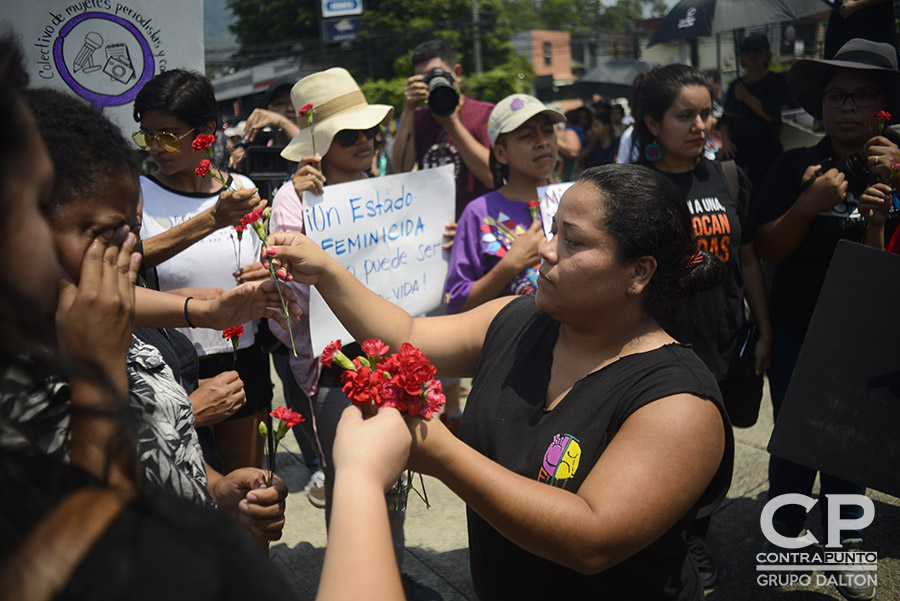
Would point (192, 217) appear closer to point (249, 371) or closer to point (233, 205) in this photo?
point (233, 205)

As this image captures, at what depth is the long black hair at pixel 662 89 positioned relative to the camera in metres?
3.04

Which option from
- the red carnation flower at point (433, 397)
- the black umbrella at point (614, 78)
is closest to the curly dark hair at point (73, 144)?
the red carnation flower at point (433, 397)

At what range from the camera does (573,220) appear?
1829 millimetres

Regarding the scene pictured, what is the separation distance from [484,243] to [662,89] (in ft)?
3.51

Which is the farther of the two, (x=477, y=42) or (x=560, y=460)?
(x=477, y=42)

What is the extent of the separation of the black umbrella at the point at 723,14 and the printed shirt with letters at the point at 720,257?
12.0ft

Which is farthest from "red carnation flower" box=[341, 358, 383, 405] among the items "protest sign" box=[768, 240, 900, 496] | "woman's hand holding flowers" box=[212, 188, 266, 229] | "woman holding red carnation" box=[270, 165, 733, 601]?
"protest sign" box=[768, 240, 900, 496]

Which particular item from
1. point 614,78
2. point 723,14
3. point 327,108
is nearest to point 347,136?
point 327,108

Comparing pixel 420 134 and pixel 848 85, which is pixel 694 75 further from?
pixel 420 134

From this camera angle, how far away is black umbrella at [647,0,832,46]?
5.81 m

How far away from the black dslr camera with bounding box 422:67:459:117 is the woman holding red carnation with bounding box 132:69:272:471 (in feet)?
4.08

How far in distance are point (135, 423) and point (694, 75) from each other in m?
2.94

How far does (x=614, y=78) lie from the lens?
11211mm

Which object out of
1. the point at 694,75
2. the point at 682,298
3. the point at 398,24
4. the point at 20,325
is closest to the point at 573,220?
the point at 682,298
